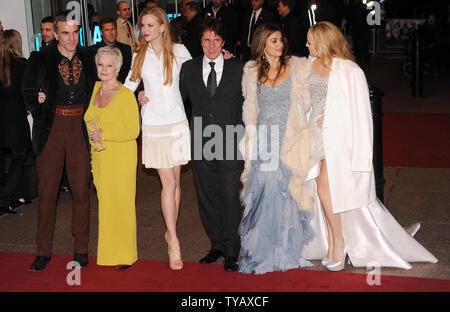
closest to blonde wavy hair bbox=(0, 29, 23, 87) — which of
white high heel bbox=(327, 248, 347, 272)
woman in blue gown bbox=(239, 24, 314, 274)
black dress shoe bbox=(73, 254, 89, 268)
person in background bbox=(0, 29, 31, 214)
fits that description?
person in background bbox=(0, 29, 31, 214)

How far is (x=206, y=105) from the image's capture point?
227 inches

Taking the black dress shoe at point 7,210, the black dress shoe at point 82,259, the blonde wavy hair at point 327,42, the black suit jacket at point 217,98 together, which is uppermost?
the blonde wavy hair at point 327,42

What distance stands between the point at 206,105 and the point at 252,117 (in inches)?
17.9

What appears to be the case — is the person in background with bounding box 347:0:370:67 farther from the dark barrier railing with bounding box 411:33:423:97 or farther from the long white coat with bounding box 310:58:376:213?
the long white coat with bounding box 310:58:376:213

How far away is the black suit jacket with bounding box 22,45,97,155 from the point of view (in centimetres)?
577

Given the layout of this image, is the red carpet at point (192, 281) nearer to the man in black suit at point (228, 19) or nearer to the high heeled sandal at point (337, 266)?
the high heeled sandal at point (337, 266)

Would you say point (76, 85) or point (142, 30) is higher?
point (142, 30)

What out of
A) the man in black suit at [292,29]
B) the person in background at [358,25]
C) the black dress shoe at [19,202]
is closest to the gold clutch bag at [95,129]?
the black dress shoe at [19,202]

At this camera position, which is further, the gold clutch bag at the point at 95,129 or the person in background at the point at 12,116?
the person in background at the point at 12,116

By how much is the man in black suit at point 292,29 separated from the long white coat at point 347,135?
706cm

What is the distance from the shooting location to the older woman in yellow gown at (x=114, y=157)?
18.8 ft

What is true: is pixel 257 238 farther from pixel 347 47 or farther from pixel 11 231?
pixel 11 231

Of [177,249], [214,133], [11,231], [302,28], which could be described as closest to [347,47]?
[214,133]

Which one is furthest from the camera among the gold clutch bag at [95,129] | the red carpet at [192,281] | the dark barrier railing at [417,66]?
the dark barrier railing at [417,66]
